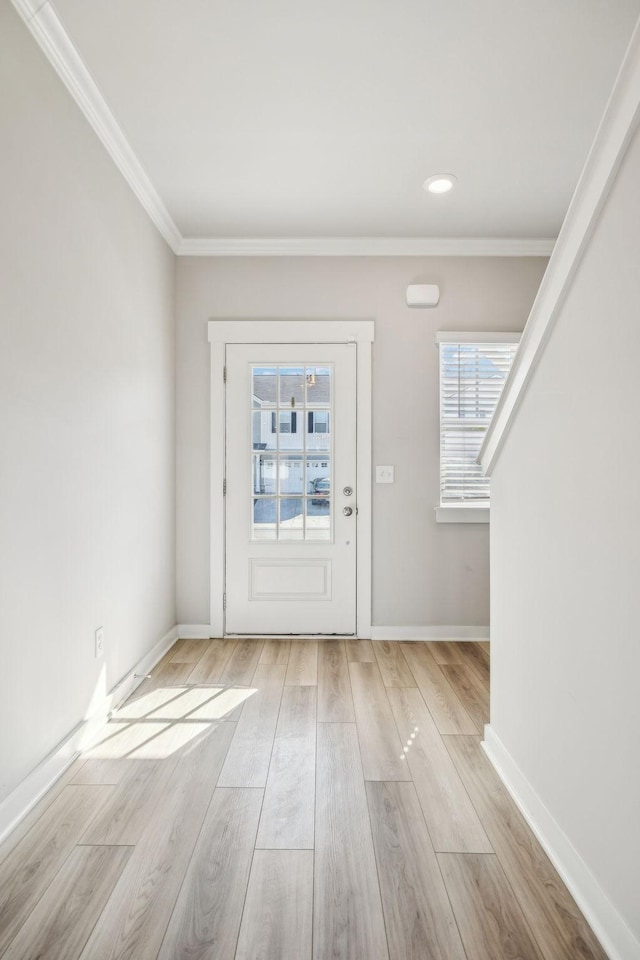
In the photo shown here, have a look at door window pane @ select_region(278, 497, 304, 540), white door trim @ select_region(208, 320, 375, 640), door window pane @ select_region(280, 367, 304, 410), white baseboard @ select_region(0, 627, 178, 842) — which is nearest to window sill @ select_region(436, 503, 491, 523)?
white door trim @ select_region(208, 320, 375, 640)

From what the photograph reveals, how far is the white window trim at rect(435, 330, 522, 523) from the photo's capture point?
3611 millimetres

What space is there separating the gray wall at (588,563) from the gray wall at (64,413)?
162cm

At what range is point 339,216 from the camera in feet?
10.6

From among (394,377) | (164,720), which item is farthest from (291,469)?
(164,720)

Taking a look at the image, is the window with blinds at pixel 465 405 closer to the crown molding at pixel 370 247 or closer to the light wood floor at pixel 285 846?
the crown molding at pixel 370 247

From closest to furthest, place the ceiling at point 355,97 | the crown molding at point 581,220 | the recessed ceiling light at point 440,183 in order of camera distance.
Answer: the crown molding at point 581,220, the ceiling at point 355,97, the recessed ceiling light at point 440,183

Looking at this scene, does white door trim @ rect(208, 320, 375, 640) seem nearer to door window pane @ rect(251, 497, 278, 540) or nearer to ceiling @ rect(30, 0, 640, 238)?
door window pane @ rect(251, 497, 278, 540)

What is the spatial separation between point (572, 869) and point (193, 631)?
2.66 m

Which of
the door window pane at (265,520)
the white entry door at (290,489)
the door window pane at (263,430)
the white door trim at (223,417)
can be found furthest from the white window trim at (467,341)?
the door window pane at (263,430)

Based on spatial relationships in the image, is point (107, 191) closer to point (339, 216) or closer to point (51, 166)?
point (51, 166)

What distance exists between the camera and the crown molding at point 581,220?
120 centimetres

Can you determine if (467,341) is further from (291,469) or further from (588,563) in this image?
(588,563)

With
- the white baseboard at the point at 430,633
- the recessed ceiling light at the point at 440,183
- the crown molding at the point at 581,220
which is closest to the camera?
the crown molding at the point at 581,220

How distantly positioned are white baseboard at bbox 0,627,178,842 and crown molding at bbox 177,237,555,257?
2538mm
